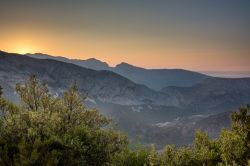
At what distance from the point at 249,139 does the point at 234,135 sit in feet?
10.5

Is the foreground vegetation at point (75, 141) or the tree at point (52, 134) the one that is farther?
the tree at point (52, 134)

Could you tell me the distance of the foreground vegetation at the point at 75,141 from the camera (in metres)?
44.2

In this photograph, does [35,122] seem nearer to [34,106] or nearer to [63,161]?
[63,161]

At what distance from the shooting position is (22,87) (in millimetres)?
66500

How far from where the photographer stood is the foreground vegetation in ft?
145

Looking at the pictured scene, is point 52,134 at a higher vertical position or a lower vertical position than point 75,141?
higher

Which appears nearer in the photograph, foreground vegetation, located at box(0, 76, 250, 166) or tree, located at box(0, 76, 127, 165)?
foreground vegetation, located at box(0, 76, 250, 166)

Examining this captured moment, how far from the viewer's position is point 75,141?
51906 millimetres

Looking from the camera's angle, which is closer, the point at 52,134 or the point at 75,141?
the point at 75,141

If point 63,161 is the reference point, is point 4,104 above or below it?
above

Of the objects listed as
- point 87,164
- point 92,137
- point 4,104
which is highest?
point 4,104

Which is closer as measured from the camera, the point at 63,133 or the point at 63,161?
the point at 63,161

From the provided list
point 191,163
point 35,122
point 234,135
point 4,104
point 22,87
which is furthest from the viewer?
point 22,87

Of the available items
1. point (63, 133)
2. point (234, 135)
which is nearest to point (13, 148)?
point (63, 133)
